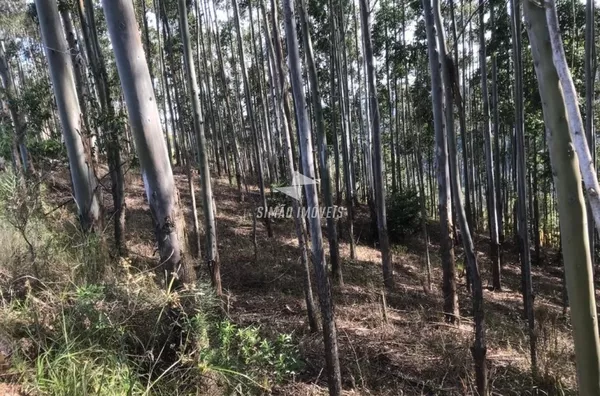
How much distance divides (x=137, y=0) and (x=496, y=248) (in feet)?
38.3

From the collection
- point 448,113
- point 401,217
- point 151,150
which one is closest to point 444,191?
point 448,113

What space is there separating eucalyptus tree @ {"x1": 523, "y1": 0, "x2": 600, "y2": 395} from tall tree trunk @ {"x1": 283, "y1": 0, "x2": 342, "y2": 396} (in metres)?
1.49

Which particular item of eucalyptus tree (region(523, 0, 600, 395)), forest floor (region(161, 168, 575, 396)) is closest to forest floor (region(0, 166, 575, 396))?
forest floor (region(161, 168, 575, 396))

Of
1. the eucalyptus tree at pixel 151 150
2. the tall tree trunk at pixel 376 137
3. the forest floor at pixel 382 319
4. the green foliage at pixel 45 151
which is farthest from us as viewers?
the green foliage at pixel 45 151

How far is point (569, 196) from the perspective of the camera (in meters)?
1.90

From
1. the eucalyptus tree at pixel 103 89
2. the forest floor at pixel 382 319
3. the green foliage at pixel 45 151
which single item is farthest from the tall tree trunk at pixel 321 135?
the green foliage at pixel 45 151

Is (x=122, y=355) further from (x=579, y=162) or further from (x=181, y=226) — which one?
(x=579, y=162)

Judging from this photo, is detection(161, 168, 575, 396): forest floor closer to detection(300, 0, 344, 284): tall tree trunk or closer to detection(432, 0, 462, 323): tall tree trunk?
detection(432, 0, 462, 323): tall tree trunk

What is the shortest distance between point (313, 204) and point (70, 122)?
157 inches

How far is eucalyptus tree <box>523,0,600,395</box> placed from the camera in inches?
74.3

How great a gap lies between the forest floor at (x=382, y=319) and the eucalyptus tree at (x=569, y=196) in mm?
1743

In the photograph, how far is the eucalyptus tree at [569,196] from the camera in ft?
6.19

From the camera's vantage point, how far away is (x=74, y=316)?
9.09 feet

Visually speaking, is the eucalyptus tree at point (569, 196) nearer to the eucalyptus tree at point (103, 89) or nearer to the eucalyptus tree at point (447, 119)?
the eucalyptus tree at point (447, 119)
